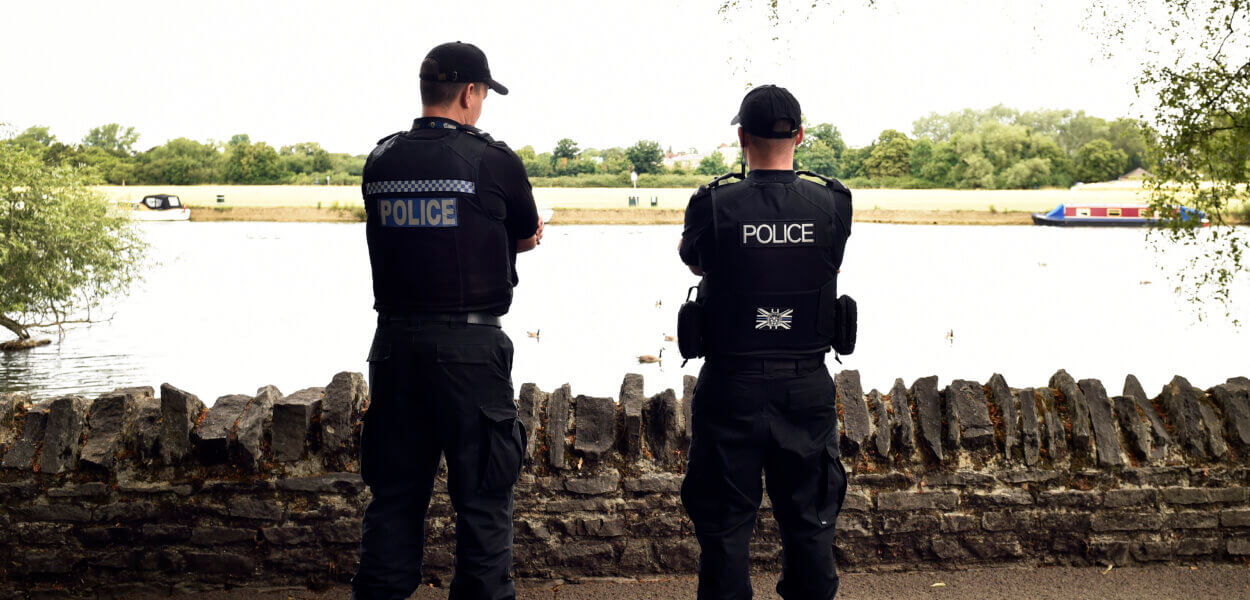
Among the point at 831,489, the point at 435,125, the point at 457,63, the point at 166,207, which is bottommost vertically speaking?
the point at 831,489

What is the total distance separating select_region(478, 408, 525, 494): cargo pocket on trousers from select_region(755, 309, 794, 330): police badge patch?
902 millimetres

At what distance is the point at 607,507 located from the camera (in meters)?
4.44

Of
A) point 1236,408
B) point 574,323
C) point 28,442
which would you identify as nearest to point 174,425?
point 28,442

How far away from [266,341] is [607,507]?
21.4 m

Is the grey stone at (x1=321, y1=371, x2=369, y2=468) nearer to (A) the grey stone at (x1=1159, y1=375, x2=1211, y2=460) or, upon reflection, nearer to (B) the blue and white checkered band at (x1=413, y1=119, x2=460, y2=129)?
(B) the blue and white checkered band at (x1=413, y1=119, x2=460, y2=129)

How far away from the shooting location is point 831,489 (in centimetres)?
356

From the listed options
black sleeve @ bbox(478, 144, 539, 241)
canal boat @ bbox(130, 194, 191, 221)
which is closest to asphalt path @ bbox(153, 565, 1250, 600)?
black sleeve @ bbox(478, 144, 539, 241)

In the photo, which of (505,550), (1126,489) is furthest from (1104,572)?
(505,550)

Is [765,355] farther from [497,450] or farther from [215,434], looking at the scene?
[215,434]

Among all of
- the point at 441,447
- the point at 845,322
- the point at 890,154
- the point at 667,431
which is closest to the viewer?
the point at 441,447

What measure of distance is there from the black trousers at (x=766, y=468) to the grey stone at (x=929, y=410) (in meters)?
1.13

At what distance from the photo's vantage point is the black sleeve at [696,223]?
3.51 m

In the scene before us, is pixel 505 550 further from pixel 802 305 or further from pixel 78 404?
pixel 78 404

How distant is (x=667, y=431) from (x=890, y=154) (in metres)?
32.3
